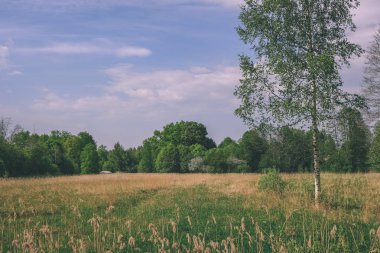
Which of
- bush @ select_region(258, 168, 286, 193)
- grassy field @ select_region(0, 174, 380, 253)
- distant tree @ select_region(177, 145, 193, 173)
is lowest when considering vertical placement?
A: grassy field @ select_region(0, 174, 380, 253)

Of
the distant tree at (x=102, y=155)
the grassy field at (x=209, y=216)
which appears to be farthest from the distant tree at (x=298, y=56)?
the distant tree at (x=102, y=155)

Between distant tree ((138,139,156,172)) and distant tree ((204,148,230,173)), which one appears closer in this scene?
distant tree ((204,148,230,173))

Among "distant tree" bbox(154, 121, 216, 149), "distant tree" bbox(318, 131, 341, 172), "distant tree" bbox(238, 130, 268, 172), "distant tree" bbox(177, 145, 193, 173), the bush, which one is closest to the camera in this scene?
the bush

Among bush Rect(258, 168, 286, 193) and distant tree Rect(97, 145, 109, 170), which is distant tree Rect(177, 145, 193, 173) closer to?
distant tree Rect(97, 145, 109, 170)

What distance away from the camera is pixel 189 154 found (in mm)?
79938

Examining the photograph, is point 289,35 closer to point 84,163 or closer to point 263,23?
point 263,23

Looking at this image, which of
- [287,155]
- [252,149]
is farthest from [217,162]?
[287,155]

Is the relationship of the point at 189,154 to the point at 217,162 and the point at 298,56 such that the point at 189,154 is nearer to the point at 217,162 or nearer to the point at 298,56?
the point at 217,162

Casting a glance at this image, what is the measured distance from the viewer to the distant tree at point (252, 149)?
247 ft

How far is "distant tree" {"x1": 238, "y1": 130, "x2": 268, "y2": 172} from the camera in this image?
7525 centimetres

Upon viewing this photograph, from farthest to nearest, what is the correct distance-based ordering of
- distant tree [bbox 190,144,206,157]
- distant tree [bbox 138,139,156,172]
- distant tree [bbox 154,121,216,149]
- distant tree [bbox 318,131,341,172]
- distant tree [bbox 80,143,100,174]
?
1. distant tree [bbox 154,121,216,149]
2. distant tree [bbox 138,139,156,172]
3. distant tree [bbox 190,144,206,157]
4. distant tree [bbox 80,143,100,174]
5. distant tree [bbox 318,131,341,172]

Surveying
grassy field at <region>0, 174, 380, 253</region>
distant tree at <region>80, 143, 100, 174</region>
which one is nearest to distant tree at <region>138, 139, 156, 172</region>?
distant tree at <region>80, 143, 100, 174</region>

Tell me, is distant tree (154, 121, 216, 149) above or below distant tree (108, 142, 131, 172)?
above

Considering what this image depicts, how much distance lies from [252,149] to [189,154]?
12.2 m
